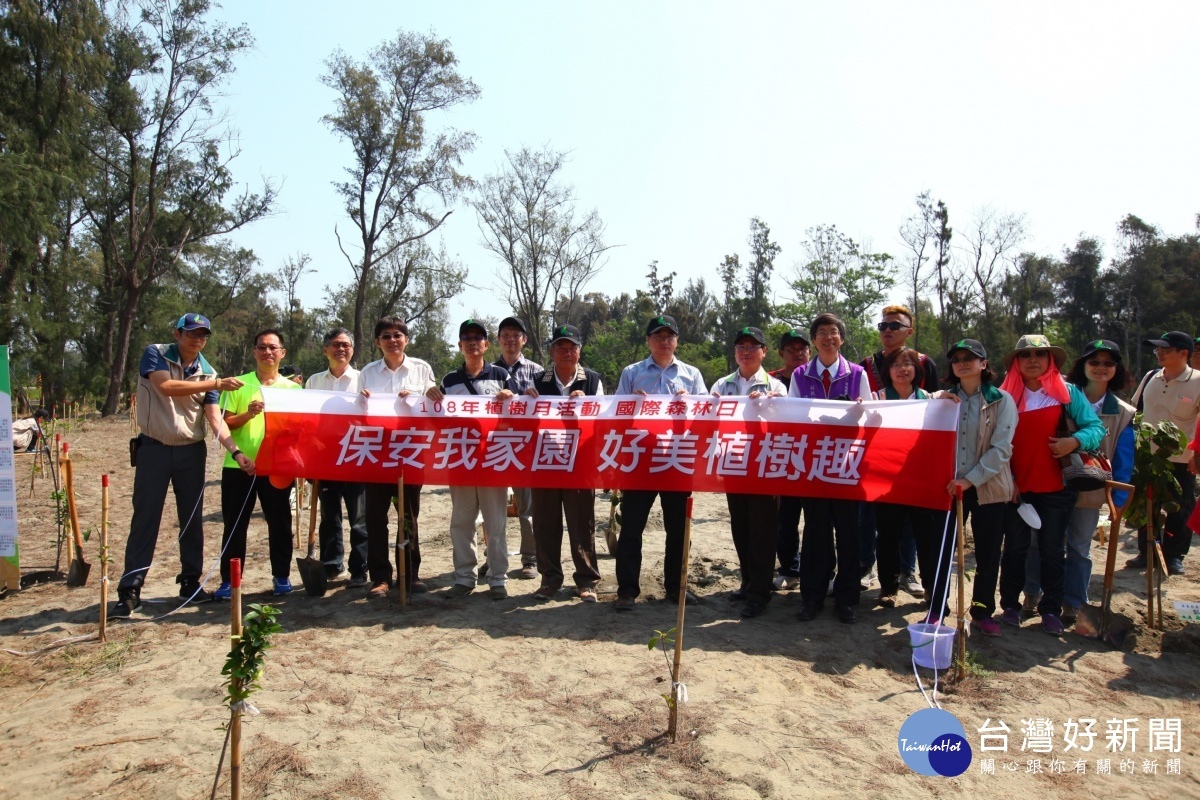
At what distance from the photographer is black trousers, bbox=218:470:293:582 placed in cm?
587

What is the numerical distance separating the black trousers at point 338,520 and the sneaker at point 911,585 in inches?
179

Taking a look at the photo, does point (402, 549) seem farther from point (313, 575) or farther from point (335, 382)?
point (335, 382)

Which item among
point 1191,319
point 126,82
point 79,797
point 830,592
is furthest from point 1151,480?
point 1191,319

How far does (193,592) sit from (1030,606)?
21.1 ft

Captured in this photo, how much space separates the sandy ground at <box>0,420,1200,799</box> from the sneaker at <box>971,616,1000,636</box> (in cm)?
12

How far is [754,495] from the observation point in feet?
18.5

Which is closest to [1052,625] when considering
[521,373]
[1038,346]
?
[1038,346]

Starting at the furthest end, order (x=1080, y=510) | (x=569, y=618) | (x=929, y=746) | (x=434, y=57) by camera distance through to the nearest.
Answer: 1. (x=434, y=57)
2. (x=569, y=618)
3. (x=1080, y=510)
4. (x=929, y=746)

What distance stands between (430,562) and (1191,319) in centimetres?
4062

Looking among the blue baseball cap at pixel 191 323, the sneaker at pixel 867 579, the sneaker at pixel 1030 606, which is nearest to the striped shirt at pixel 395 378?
the blue baseball cap at pixel 191 323

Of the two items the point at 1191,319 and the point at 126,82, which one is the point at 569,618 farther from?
the point at 1191,319

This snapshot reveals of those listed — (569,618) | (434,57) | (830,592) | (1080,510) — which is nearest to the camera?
(1080,510)

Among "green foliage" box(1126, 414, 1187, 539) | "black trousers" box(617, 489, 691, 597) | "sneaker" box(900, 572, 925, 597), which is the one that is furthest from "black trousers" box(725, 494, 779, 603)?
"green foliage" box(1126, 414, 1187, 539)

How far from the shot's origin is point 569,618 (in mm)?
5586
